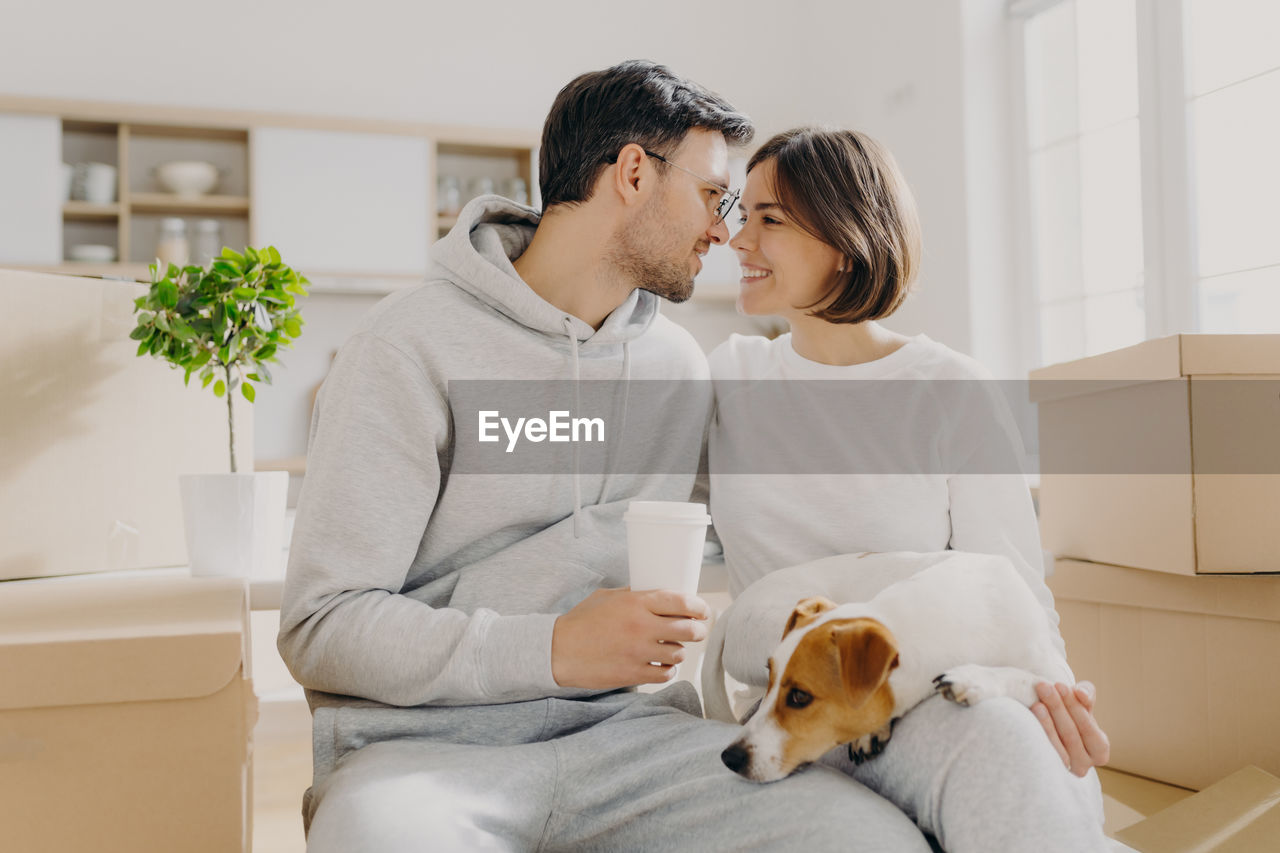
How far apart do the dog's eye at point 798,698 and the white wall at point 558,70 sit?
2.61 meters

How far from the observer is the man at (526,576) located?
0.92m

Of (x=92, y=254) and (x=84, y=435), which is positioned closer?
(x=84, y=435)

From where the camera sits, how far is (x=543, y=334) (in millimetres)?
1219

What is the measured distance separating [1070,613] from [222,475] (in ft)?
4.87

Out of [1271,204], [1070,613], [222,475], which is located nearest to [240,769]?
[222,475]

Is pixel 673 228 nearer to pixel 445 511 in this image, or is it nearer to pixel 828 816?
pixel 445 511

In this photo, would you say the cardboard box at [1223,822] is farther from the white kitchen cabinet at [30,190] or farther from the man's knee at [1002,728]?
the white kitchen cabinet at [30,190]

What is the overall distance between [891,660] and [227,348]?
1.01m

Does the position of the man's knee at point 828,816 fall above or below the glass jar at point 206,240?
below

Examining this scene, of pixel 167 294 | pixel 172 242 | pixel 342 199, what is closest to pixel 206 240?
pixel 172 242

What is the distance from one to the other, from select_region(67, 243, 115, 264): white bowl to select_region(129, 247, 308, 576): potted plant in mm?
2199

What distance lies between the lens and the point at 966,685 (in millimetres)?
899

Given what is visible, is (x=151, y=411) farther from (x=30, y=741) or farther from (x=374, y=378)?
(x=30, y=741)

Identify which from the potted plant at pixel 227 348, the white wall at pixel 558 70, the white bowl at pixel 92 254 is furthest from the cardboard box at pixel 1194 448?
the white bowl at pixel 92 254
